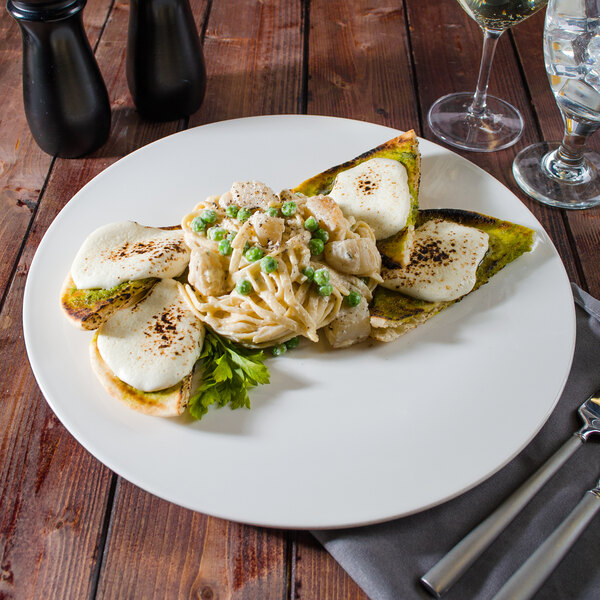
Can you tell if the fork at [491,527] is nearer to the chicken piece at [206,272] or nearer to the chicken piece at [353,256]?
the chicken piece at [353,256]

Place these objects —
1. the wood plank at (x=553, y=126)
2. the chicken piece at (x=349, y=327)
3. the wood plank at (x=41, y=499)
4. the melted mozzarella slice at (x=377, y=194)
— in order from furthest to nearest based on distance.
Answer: the wood plank at (x=553, y=126) → the melted mozzarella slice at (x=377, y=194) → the chicken piece at (x=349, y=327) → the wood plank at (x=41, y=499)

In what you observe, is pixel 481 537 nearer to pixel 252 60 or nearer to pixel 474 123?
pixel 474 123

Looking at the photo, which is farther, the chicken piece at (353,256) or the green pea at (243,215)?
the green pea at (243,215)

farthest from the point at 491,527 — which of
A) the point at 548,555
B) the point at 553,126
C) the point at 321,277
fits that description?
the point at 553,126

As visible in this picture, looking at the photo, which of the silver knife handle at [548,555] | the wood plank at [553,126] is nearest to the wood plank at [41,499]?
the silver knife handle at [548,555]

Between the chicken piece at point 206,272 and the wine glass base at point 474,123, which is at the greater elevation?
the chicken piece at point 206,272

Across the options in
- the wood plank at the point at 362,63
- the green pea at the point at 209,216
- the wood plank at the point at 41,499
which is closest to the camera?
the wood plank at the point at 41,499

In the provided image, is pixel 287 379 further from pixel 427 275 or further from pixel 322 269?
pixel 427 275
